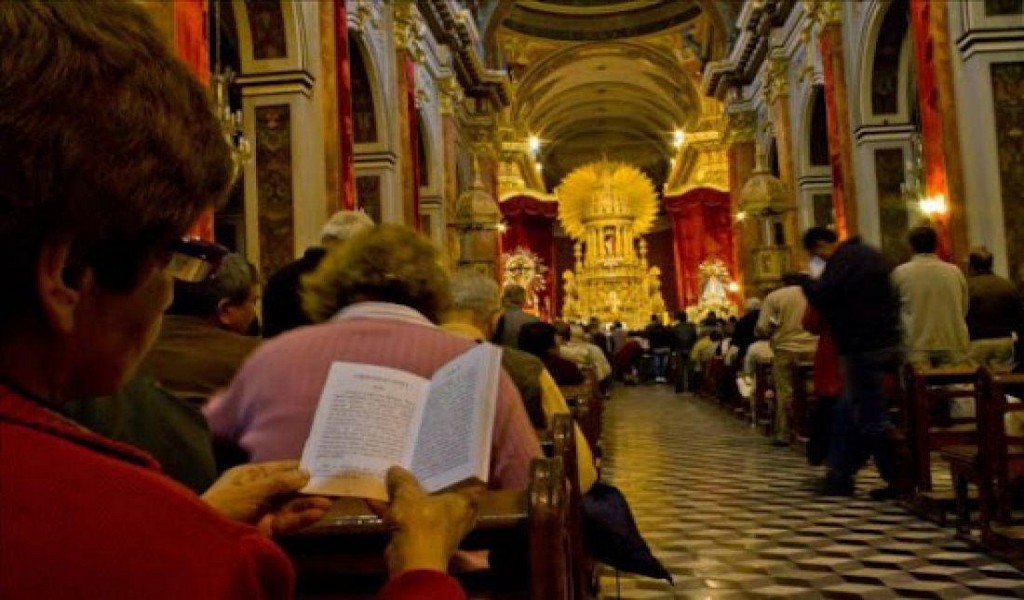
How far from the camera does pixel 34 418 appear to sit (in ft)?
2.31

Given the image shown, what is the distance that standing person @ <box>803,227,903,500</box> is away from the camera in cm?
548

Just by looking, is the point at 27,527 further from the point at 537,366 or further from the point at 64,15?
the point at 537,366

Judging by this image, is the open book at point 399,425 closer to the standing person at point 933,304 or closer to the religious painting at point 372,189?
the standing person at point 933,304

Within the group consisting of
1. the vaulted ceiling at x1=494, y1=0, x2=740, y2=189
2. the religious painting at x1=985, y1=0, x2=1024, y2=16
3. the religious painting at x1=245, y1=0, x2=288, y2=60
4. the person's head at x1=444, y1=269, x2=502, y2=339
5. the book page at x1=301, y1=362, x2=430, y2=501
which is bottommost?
the book page at x1=301, y1=362, x2=430, y2=501

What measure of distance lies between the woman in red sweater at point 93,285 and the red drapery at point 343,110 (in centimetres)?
860

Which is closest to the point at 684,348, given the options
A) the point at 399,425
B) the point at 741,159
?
the point at 741,159

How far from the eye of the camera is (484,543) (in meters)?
1.53

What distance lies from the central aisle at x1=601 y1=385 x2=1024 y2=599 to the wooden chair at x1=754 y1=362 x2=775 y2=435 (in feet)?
3.19

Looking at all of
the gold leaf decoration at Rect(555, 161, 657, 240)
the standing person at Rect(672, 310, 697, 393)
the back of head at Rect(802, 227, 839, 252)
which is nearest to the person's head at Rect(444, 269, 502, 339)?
the back of head at Rect(802, 227, 839, 252)

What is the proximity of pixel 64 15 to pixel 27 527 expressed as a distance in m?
0.39

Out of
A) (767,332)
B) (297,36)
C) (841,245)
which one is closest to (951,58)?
(767,332)

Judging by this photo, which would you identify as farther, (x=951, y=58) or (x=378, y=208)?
(x=378, y=208)

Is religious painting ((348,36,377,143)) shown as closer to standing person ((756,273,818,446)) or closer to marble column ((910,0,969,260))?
standing person ((756,273,818,446))

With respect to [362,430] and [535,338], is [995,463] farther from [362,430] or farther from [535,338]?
[362,430]
